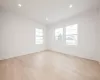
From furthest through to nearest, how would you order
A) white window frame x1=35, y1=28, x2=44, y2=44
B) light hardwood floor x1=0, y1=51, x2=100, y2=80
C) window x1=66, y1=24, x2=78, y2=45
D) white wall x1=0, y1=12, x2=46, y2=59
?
1. white window frame x1=35, y1=28, x2=44, y2=44
2. window x1=66, y1=24, x2=78, y2=45
3. white wall x1=0, y1=12, x2=46, y2=59
4. light hardwood floor x1=0, y1=51, x2=100, y2=80

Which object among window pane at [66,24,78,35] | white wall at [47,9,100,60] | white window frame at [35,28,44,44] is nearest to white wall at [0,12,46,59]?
white window frame at [35,28,44,44]

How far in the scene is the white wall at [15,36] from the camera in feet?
14.1

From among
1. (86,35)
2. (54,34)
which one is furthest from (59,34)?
(86,35)

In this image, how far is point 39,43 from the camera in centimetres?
679

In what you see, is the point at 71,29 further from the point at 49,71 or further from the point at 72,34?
the point at 49,71

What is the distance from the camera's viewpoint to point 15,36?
486 centimetres

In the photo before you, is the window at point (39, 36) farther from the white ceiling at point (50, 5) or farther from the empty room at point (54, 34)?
the white ceiling at point (50, 5)

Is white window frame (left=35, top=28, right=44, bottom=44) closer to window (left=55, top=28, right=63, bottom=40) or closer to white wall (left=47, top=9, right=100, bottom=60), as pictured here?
window (left=55, top=28, right=63, bottom=40)

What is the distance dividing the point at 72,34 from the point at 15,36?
3688 millimetres

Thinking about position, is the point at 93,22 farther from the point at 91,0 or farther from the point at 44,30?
the point at 44,30

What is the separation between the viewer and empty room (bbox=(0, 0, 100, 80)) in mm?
3328

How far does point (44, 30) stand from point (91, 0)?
476 cm

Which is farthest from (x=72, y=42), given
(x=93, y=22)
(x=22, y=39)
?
(x=22, y=39)

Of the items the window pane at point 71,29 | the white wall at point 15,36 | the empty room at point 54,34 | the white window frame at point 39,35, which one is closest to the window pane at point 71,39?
the empty room at point 54,34
